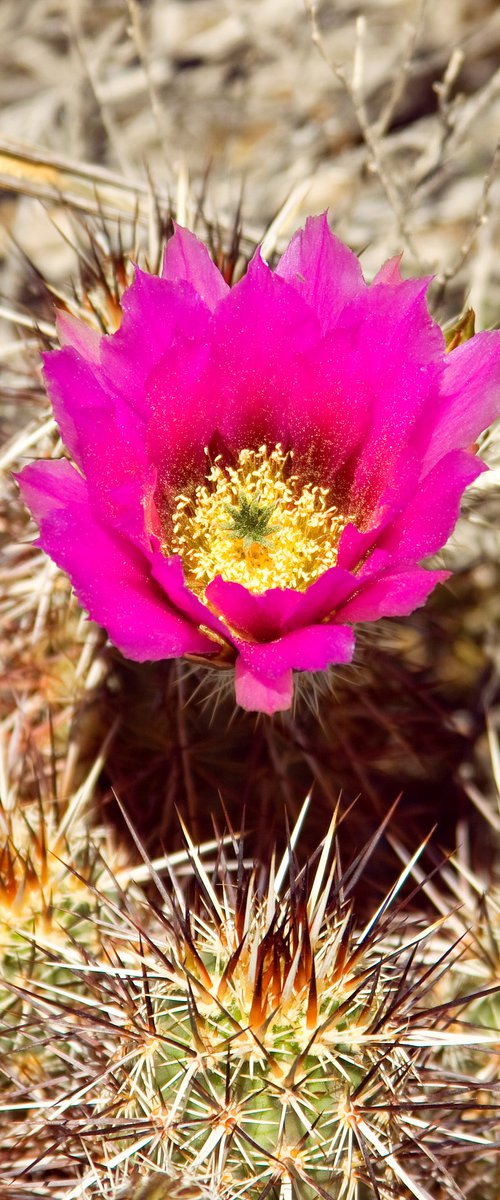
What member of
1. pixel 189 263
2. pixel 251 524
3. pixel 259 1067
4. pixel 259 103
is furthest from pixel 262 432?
pixel 259 103

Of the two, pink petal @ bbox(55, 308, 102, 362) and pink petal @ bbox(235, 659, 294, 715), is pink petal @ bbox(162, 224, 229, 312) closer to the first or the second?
pink petal @ bbox(55, 308, 102, 362)

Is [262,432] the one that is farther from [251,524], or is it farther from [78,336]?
[78,336]

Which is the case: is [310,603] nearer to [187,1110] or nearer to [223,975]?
[223,975]

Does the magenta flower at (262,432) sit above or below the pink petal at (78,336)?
below

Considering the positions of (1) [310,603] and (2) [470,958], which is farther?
(2) [470,958]

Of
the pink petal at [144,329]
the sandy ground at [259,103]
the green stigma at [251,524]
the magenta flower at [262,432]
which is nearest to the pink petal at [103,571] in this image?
the magenta flower at [262,432]

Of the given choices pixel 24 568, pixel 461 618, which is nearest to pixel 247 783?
pixel 24 568

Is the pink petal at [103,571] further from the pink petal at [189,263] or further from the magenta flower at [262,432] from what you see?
the pink petal at [189,263]

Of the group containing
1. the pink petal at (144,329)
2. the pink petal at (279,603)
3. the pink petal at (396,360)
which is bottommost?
the pink petal at (279,603)
